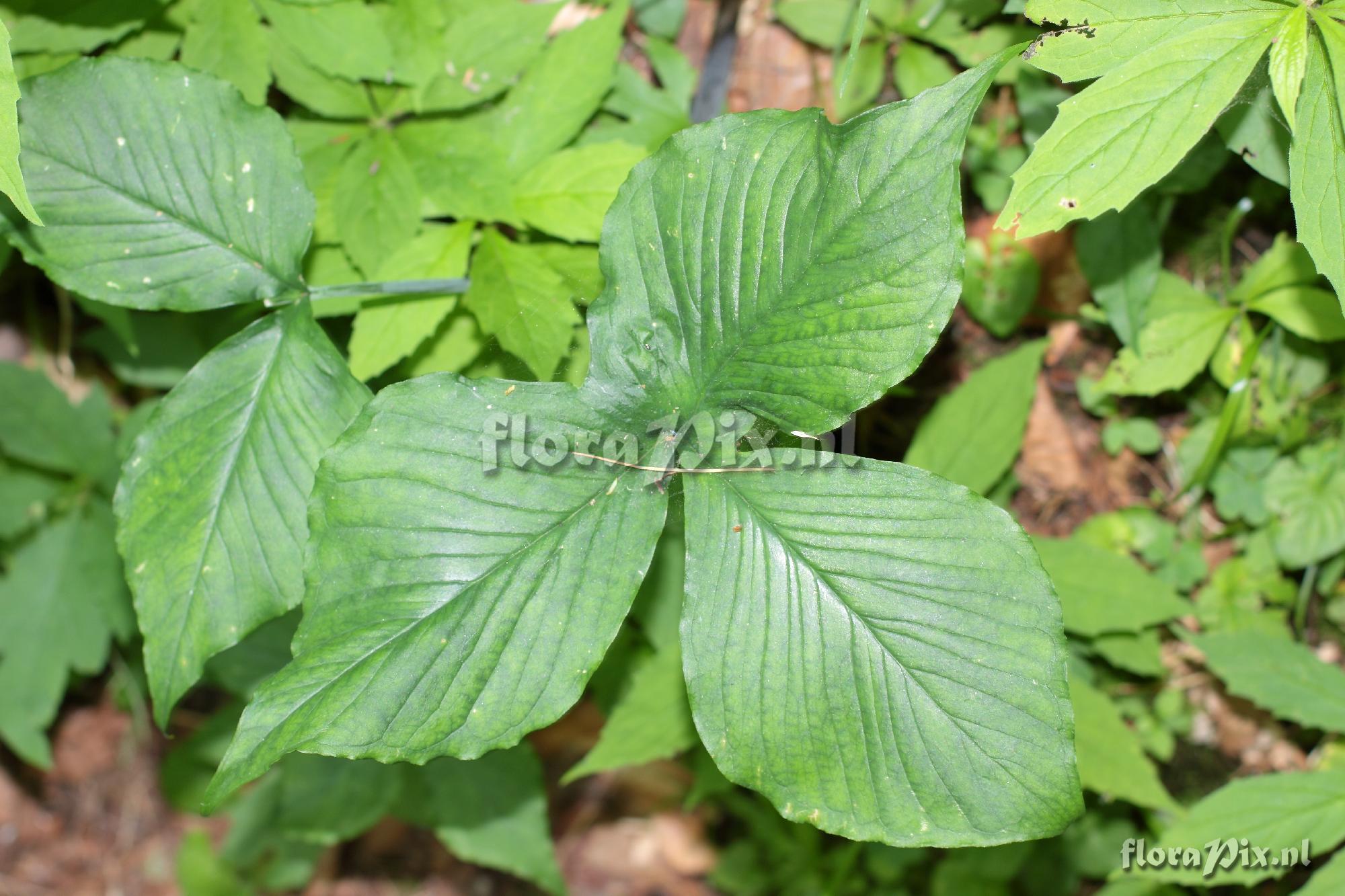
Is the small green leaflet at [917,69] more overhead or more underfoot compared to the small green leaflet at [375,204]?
more overhead

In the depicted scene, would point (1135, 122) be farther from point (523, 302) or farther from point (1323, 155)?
point (523, 302)

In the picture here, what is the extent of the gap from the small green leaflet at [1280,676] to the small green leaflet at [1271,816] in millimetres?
138

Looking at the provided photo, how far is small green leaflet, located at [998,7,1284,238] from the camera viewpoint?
1450mm

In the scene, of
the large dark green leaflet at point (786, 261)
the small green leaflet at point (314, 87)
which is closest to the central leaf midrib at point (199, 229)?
the small green leaflet at point (314, 87)

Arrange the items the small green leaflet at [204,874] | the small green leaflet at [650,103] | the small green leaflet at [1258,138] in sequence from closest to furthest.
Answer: the small green leaflet at [1258,138] → the small green leaflet at [650,103] → the small green leaflet at [204,874]

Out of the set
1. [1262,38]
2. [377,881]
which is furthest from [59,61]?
[377,881]

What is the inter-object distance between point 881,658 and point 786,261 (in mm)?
620

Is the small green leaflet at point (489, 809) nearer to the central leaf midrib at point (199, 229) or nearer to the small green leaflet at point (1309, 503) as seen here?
the central leaf midrib at point (199, 229)

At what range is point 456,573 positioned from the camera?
1.43 meters

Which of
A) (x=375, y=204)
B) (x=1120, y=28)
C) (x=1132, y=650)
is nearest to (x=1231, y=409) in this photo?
(x=1132, y=650)

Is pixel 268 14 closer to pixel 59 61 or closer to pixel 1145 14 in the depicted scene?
pixel 59 61

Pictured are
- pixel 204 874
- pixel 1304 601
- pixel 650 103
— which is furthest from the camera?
pixel 204 874

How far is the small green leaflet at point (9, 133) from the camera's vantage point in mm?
1298

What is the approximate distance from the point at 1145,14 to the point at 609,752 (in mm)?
1763
